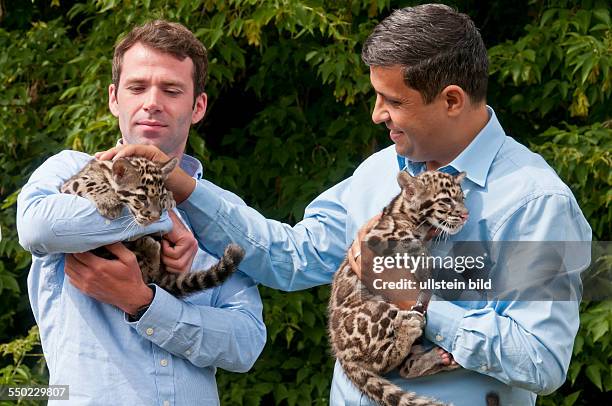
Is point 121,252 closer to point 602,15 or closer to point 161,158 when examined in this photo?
point 161,158

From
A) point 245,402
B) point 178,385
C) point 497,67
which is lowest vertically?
point 245,402

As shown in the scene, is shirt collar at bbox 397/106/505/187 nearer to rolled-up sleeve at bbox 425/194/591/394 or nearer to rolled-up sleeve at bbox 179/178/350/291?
rolled-up sleeve at bbox 425/194/591/394

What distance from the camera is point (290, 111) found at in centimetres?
739

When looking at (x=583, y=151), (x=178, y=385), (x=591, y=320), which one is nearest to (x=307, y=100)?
(x=583, y=151)

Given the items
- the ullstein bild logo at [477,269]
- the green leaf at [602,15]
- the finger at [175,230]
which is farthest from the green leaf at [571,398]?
the finger at [175,230]

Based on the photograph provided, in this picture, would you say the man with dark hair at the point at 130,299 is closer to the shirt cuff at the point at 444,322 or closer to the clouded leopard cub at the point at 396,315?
the clouded leopard cub at the point at 396,315

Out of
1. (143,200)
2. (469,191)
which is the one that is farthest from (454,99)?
(143,200)

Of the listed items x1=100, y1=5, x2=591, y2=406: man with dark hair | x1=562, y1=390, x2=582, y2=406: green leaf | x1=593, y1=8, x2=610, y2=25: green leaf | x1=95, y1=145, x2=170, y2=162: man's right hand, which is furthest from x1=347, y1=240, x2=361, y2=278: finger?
x1=593, y1=8, x2=610, y2=25: green leaf

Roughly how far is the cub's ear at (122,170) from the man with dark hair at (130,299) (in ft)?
0.51

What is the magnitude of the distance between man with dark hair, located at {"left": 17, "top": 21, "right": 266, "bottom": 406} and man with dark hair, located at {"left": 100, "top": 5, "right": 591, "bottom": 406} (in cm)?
28

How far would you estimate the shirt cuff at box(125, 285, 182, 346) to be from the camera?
3732 mm

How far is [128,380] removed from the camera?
12.3ft

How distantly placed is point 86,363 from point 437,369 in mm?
1227

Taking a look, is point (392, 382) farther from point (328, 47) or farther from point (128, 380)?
point (328, 47)
